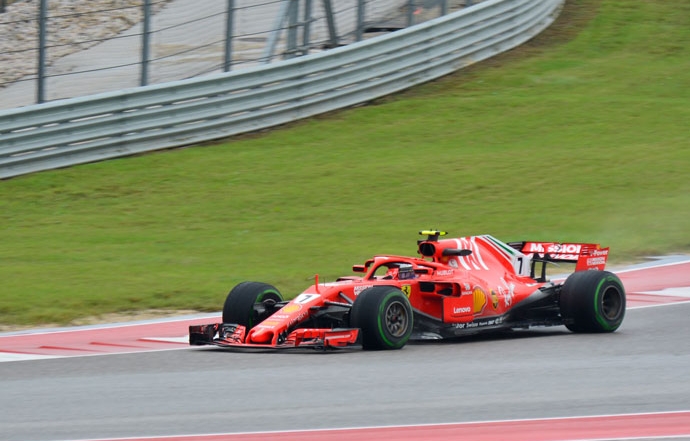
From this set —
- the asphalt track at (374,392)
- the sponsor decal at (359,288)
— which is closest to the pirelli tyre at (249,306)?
the asphalt track at (374,392)

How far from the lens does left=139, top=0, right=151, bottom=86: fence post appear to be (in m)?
18.5

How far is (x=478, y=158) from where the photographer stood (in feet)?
62.7

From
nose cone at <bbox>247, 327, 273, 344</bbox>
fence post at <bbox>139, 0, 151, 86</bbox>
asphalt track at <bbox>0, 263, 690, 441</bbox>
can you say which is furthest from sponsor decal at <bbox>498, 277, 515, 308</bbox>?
fence post at <bbox>139, 0, 151, 86</bbox>

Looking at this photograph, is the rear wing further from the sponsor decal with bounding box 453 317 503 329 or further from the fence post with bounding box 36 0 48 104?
the fence post with bounding box 36 0 48 104

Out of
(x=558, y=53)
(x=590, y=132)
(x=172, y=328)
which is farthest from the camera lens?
(x=558, y=53)

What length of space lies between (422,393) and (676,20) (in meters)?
22.4

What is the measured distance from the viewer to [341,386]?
7.71 metres

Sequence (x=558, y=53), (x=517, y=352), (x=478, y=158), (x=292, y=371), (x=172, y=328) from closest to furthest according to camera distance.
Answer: (x=292, y=371) < (x=517, y=352) < (x=172, y=328) < (x=478, y=158) < (x=558, y=53)

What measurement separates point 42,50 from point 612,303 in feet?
34.7

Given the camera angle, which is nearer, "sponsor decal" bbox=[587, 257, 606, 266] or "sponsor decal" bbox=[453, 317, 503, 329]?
"sponsor decal" bbox=[453, 317, 503, 329]

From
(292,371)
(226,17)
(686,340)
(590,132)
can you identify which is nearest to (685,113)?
(590,132)

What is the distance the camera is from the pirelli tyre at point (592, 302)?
10.2 meters

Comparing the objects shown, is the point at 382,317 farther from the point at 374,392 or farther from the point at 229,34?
the point at 229,34

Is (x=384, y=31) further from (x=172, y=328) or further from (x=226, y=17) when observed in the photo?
(x=172, y=328)
